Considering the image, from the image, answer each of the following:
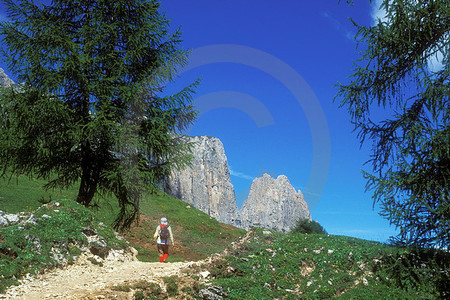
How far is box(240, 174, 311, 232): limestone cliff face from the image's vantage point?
149m

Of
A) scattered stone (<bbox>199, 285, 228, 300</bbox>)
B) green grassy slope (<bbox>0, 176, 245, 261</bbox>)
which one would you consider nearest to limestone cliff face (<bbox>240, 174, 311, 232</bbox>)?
green grassy slope (<bbox>0, 176, 245, 261</bbox>)

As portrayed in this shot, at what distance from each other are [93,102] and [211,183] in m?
142

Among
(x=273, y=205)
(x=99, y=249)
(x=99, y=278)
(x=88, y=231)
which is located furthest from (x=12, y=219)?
(x=273, y=205)

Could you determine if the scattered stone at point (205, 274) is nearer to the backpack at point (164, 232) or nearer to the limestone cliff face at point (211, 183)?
the backpack at point (164, 232)

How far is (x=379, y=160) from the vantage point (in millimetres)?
10281

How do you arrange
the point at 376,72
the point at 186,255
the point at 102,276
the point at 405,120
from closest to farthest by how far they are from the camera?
the point at 405,120 < the point at 376,72 < the point at 102,276 < the point at 186,255

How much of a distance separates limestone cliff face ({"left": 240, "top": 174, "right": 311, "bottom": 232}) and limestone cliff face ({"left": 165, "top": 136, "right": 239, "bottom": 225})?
901cm

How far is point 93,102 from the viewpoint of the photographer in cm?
1459

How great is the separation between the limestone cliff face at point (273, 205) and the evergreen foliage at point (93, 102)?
437 ft

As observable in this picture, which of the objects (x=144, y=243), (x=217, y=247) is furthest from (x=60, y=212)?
(x=217, y=247)

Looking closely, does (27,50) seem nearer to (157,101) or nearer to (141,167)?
(157,101)

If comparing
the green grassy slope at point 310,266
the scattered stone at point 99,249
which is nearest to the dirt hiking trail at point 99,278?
the scattered stone at point 99,249

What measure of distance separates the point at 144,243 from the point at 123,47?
14037 mm

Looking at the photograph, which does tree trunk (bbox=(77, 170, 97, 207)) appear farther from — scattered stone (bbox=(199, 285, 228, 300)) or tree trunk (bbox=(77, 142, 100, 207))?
scattered stone (bbox=(199, 285, 228, 300))
